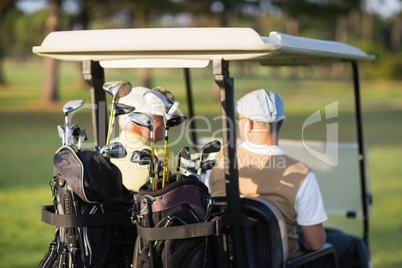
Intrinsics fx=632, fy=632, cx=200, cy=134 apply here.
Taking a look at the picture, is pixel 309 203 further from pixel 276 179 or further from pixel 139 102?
pixel 139 102

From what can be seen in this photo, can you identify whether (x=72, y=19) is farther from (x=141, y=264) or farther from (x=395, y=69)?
(x=141, y=264)

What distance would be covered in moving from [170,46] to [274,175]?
0.74 metres

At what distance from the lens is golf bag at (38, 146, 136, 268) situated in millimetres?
2174

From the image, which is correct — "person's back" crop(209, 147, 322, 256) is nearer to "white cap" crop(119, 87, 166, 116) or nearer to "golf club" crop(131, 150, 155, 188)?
"white cap" crop(119, 87, 166, 116)

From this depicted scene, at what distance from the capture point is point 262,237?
2465 millimetres

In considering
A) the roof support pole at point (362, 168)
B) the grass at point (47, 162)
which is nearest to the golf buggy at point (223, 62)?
the roof support pole at point (362, 168)

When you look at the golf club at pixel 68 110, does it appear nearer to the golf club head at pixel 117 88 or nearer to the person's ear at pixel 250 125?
the golf club head at pixel 117 88

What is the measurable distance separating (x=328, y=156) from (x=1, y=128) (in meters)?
11.9

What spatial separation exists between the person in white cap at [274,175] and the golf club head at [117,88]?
1.65ft

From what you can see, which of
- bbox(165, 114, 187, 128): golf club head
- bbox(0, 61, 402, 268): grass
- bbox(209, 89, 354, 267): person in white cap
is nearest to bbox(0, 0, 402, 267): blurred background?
bbox(0, 61, 402, 268): grass

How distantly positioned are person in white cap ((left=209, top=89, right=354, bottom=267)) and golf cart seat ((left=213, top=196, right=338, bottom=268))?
0.42 ft

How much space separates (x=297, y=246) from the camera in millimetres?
2693

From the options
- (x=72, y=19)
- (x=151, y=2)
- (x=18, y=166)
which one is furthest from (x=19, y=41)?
(x=18, y=166)

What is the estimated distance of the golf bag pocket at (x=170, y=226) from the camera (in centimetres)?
209
